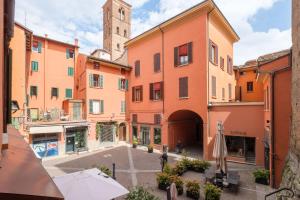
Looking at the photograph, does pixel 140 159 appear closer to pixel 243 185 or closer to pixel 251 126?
pixel 243 185

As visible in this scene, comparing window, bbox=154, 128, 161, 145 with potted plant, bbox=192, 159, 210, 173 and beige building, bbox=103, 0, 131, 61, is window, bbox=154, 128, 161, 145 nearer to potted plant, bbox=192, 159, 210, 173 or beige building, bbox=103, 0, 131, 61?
potted plant, bbox=192, 159, 210, 173

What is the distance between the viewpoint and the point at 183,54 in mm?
18469

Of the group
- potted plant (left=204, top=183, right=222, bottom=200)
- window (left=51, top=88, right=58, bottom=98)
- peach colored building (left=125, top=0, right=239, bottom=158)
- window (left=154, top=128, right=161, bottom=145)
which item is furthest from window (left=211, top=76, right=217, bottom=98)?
window (left=51, top=88, right=58, bottom=98)

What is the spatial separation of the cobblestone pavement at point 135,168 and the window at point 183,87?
20.5 ft

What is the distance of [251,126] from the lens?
14648 millimetres

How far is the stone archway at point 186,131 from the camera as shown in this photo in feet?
65.5

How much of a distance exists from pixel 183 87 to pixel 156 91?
394 cm

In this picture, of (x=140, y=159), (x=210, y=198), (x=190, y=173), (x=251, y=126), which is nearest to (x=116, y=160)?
(x=140, y=159)

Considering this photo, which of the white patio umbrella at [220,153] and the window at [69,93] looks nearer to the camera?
the white patio umbrella at [220,153]

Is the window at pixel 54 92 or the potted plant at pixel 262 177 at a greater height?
the window at pixel 54 92

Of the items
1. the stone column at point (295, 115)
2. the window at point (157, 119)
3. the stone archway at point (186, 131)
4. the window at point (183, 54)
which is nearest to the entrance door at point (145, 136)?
the window at point (157, 119)

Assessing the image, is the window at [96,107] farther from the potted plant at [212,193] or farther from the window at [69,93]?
the potted plant at [212,193]

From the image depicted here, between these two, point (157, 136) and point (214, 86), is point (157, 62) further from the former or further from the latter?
point (157, 136)

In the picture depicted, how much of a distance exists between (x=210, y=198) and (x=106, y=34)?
42794 mm
